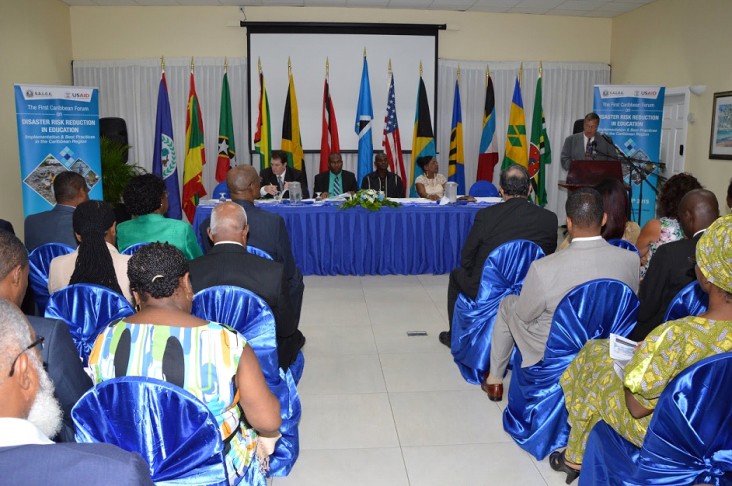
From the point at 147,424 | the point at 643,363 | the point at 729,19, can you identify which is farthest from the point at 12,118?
the point at 729,19

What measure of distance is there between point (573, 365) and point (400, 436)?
926 mm

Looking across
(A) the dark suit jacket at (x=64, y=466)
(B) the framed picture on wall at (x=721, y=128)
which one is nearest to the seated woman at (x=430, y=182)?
(B) the framed picture on wall at (x=721, y=128)

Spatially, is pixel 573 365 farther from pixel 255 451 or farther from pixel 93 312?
pixel 93 312

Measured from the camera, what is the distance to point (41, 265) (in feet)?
11.0

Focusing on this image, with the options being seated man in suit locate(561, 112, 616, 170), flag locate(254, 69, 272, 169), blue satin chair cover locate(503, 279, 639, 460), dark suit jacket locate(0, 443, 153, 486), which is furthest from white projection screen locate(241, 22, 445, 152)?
dark suit jacket locate(0, 443, 153, 486)

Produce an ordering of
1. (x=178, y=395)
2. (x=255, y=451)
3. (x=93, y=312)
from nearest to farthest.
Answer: (x=178, y=395) < (x=255, y=451) < (x=93, y=312)

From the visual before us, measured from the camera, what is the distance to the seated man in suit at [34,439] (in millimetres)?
913

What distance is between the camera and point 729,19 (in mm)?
6734

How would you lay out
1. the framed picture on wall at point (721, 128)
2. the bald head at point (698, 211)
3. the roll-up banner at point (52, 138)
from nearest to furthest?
the bald head at point (698, 211), the roll-up banner at point (52, 138), the framed picture on wall at point (721, 128)

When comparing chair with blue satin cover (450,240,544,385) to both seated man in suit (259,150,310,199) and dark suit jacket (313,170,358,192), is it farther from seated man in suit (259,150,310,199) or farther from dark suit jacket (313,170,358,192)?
dark suit jacket (313,170,358,192)

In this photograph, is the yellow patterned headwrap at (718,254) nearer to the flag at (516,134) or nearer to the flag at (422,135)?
the flag at (422,135)

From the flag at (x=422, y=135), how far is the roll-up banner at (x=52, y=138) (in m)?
3.91

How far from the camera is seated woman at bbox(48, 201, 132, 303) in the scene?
8.84 ft

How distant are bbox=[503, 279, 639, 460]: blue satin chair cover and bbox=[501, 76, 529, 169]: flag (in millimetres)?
5860
